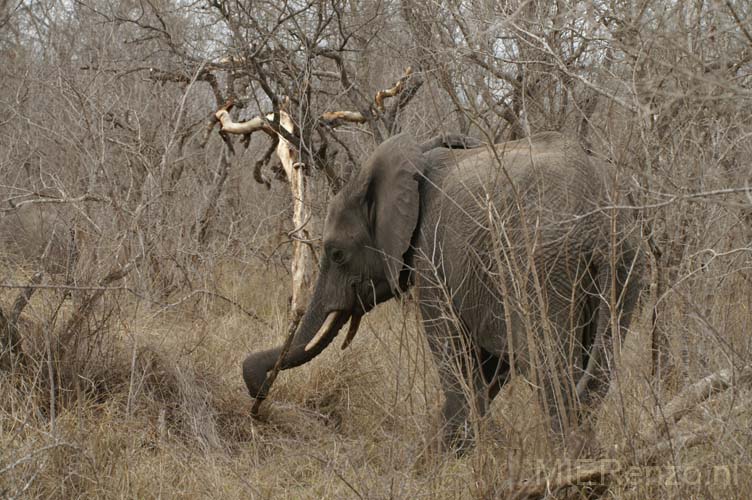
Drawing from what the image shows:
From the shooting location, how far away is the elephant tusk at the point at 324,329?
5348 mm

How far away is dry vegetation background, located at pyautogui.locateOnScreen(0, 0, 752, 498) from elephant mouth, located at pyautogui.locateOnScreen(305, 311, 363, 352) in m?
0.13

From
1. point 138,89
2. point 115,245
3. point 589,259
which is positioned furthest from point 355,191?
point 138,89

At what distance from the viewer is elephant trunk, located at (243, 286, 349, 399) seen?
514 cm

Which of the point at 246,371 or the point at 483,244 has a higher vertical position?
the point at 483,244

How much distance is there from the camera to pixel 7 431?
4.41 meters

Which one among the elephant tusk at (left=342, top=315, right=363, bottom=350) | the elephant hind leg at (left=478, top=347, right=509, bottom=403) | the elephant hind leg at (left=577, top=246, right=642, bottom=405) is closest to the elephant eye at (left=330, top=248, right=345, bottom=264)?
the elephant tusk at (left=342, top=315, right=363, bottom=350)

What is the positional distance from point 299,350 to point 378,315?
2.01 m

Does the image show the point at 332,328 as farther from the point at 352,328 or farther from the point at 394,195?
the point at 394,195

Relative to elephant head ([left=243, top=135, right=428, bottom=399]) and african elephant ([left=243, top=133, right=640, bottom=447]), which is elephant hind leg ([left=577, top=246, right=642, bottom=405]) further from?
elephant head ([left=243, top=135, right=428, bottom=399])

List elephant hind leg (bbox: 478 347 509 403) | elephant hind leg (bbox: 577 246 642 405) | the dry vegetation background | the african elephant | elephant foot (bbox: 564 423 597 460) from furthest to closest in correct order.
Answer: elephant hind leg (bbox: 478 347 509 403), elephant hind leg (bbox: 577 246 642 405), the african elephant, elephant foot (bbox: 564 423 597 460), the dry vegetation background

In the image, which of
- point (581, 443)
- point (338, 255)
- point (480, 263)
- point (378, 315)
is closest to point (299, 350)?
→ point (338, 255)

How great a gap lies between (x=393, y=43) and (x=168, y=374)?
369 cm

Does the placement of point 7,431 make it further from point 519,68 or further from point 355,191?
point 519,68

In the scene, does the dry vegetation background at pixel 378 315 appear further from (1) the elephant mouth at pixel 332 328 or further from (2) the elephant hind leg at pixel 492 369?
(2) the elephant hind leg at pixel 492 369
